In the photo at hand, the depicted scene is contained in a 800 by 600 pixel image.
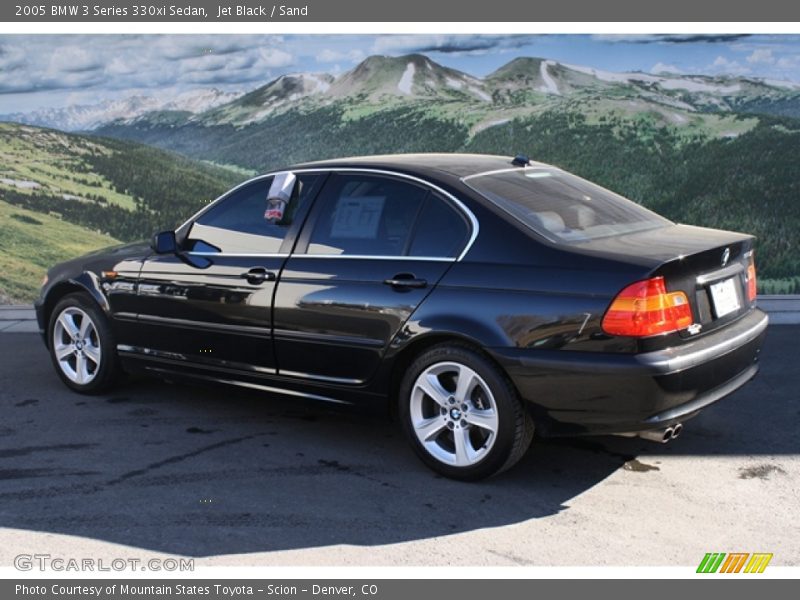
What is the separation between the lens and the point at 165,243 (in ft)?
19.4

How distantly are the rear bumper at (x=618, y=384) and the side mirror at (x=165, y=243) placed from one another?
2338 mm

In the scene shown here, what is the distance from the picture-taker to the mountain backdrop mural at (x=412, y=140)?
10594mm

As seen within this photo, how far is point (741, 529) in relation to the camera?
4234 mm

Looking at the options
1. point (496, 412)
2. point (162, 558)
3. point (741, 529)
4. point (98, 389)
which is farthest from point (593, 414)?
point (98, 389)

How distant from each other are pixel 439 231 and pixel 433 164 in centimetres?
56

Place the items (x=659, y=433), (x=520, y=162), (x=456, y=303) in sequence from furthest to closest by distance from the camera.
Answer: (x=520, y=162), (x=456, y=303), (x=659, y=433)

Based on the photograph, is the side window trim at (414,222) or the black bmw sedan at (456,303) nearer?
the black bmw sedan at (456,303)

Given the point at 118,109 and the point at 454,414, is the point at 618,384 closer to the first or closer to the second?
the point at 454,414

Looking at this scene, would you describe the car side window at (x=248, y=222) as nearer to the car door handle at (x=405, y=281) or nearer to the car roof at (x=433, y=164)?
the car roof at (x=433, y=164)

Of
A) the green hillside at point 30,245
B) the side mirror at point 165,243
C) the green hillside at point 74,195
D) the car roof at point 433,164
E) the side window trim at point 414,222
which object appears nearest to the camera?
the side window trim at point 414,222

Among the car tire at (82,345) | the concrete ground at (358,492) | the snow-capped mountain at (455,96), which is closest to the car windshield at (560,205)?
the concrete ground at (358,492)

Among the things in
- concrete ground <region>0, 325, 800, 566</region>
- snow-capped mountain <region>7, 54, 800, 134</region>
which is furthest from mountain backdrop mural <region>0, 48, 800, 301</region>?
concrete ground <region>0, 325, 800, 566</region>
